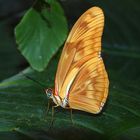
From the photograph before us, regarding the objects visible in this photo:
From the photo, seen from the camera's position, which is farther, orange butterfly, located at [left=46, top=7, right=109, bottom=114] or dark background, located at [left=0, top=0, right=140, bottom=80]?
dark background, located at [left=0, top=0, right=140, bottom=80]

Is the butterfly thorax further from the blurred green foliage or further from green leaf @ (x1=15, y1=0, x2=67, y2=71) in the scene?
green leaf @ (x1=15, y1=0, x2=67, y2=71)

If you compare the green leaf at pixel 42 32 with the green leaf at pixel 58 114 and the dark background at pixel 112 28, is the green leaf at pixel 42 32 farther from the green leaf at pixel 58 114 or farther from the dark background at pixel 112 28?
the dark background at pixel 112 28

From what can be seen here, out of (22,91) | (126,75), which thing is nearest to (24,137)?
(22,91)

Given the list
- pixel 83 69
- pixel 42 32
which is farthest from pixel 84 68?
pixel 42 32

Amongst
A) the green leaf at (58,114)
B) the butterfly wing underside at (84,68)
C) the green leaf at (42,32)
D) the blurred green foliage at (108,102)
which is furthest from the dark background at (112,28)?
the butterfly wing underside at (84,68)

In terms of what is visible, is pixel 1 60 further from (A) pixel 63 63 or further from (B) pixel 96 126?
(B) pixel 96 126

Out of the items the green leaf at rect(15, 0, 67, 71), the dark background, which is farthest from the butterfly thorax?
the dark background

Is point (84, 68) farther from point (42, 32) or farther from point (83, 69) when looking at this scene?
point (42, 32)
